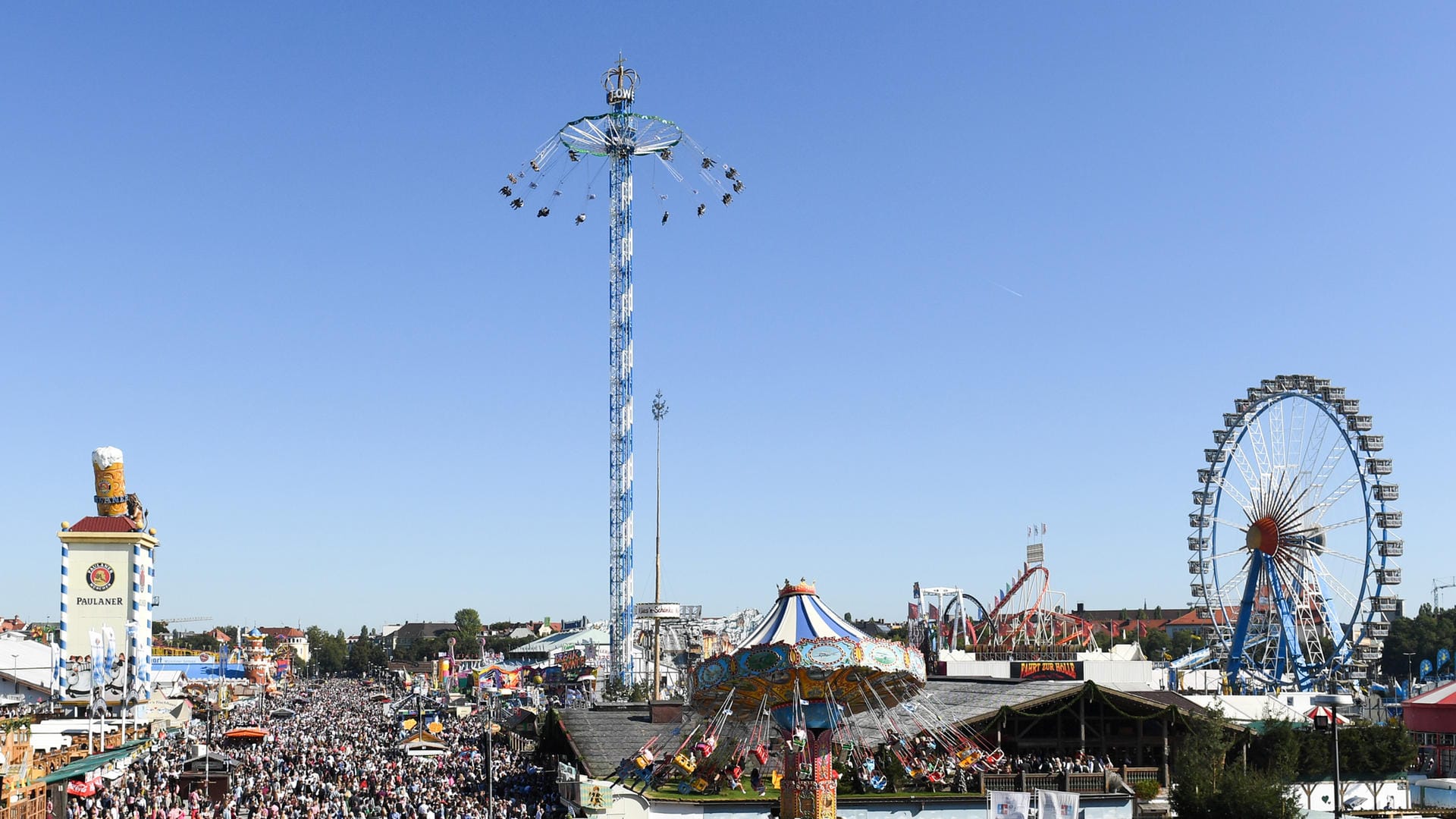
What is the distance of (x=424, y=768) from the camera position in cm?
4828

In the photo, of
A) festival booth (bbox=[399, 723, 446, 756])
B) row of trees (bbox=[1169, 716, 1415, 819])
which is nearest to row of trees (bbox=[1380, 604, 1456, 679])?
row of trees (bbox=[1169, 716, 1415, 819])

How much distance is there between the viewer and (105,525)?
80.9 m

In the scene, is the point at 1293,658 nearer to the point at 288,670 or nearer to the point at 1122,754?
the point at 1122,754

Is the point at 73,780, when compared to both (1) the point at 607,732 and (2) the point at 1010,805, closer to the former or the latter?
(1) the point at 607,732

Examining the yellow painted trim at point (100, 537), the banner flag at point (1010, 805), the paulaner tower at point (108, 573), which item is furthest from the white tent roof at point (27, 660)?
the banner flag at point (1010, 805)

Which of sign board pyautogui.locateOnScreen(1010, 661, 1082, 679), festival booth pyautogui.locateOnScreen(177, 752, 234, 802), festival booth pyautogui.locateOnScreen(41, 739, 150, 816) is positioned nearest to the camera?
festival booth pyautogui.locateOnScreen(41, 739, 150, 816)

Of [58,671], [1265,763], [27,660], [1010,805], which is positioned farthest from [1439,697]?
[27,660]

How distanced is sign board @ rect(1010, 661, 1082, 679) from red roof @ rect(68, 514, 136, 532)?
51.6 metres

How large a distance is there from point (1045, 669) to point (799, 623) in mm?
35624

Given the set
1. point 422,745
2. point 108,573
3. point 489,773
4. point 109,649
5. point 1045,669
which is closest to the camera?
point 489,773

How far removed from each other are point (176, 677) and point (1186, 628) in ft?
457

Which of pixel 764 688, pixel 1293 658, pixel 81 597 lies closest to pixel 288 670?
pixel 81 597

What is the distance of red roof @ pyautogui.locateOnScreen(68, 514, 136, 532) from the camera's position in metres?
80.6

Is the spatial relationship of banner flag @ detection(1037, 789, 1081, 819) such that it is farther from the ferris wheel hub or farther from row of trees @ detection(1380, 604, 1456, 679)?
row of trees @ detection(1380, 604, 1456, 679)
